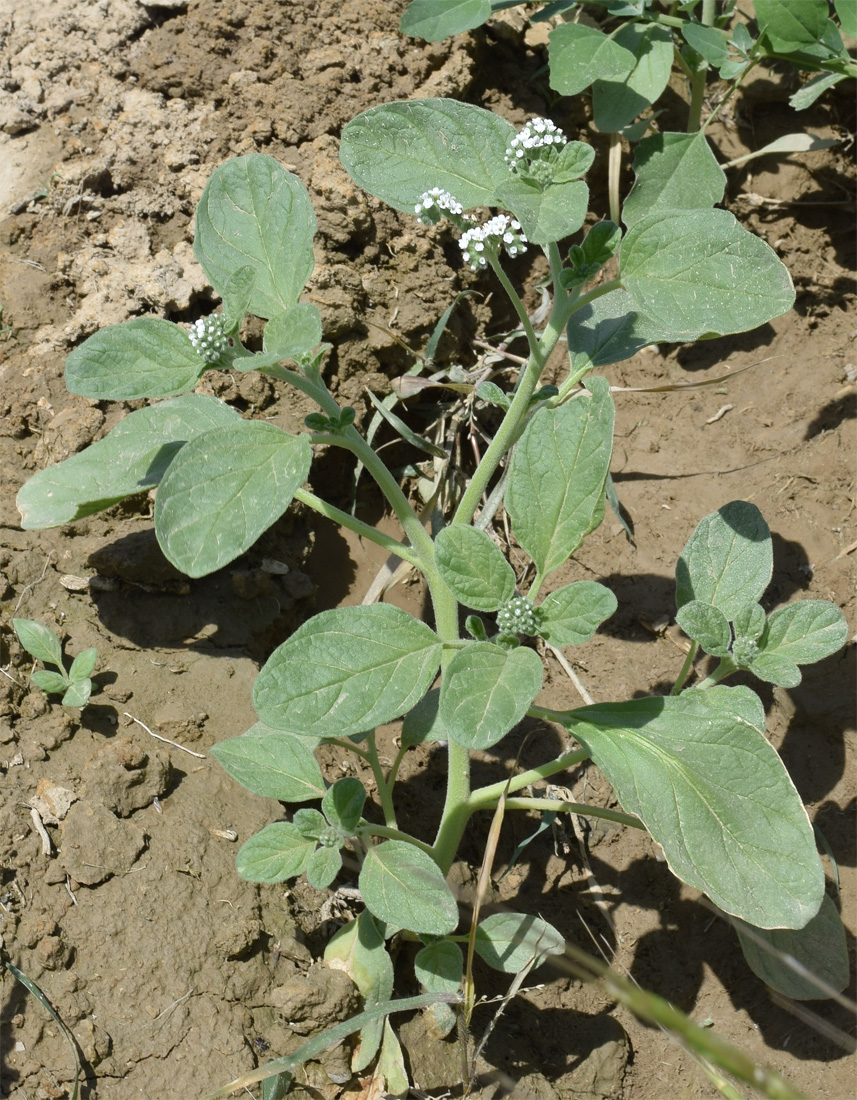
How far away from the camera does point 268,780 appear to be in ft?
6.72

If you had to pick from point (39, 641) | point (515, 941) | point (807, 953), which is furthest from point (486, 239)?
point (807, 953)

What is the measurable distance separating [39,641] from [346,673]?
87 centimetres

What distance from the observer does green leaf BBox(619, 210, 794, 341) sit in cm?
183

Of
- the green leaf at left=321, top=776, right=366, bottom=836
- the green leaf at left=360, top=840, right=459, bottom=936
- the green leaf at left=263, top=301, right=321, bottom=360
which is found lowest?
the green leaf at left=360, top=840, right=459, bottom=936

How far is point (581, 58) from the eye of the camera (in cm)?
272

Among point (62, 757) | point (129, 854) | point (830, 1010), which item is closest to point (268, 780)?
point (129, 854)

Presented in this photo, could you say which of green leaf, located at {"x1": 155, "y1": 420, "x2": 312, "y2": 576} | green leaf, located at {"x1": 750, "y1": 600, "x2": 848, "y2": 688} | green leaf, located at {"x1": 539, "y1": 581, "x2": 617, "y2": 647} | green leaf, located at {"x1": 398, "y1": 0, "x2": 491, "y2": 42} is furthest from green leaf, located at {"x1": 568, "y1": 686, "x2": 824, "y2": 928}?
green leaf, located at {"x1": 398, "y1": 0, "x2": 491, "y2": 42}

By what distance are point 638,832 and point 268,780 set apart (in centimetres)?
116

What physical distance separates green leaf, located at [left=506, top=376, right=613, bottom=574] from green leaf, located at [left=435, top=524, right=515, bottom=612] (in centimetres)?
10

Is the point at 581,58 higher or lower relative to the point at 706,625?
higher

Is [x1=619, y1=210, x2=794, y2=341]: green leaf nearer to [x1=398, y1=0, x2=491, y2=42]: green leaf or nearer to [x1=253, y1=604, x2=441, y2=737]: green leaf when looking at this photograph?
[x1=253, y1=604, x2=441, y2=737]: green leaf

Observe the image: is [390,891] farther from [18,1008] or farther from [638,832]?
[638,832]

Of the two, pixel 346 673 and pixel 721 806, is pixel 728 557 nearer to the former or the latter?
pixel 721 806

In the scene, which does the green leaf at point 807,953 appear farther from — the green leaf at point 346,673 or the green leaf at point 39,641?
the green leaf at point 39,641
